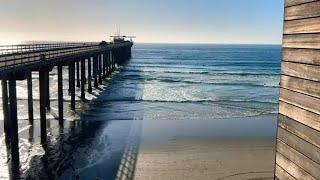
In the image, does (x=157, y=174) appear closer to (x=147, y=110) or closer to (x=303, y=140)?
(x=303, y=140)

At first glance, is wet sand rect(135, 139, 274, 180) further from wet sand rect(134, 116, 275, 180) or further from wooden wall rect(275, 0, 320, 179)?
wooden wall rect(275, 0, 320, 179)

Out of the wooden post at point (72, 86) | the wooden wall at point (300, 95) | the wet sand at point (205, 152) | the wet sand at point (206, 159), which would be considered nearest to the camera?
the wooden wall at point (300, 95)

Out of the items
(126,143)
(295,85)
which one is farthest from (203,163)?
(295,85)

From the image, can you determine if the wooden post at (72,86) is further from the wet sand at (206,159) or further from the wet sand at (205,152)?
the wet sand at (206,159)

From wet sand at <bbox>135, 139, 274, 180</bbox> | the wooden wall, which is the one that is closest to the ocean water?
wet sand at <bbox>135, 139, 274, 180</bbox>

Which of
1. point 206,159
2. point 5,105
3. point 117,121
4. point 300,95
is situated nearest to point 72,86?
point 117,121

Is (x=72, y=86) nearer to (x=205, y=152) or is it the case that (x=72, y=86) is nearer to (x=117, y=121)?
(x=117, y=121)

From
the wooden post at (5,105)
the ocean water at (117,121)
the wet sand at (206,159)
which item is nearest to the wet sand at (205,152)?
the wet sand at (206,159)
